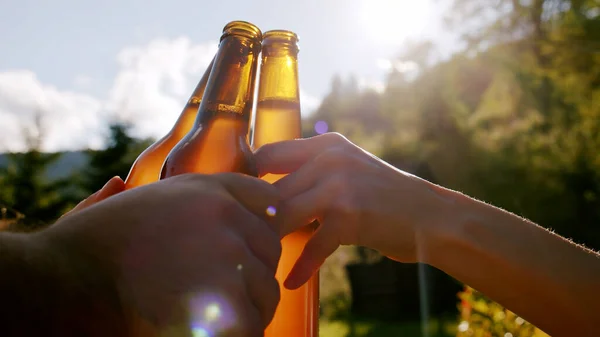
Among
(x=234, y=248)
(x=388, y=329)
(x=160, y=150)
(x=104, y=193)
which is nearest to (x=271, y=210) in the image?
(x=234, y=248)

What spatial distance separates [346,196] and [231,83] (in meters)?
0.34

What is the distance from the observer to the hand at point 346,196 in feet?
3.34

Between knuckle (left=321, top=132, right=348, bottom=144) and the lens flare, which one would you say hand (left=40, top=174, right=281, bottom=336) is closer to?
the lens flare

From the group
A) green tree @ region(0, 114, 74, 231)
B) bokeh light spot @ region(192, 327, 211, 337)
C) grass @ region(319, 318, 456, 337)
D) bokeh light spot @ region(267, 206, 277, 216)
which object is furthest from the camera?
green tree @ region(0, 114, 74, 231)

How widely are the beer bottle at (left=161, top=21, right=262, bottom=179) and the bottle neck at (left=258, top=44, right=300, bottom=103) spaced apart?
147 millimetres

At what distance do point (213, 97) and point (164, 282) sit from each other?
58 centimetres

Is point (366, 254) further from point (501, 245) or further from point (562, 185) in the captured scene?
point (501, 245)

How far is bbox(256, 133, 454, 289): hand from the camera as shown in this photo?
1019 mm

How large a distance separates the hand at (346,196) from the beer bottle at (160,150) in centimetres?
34

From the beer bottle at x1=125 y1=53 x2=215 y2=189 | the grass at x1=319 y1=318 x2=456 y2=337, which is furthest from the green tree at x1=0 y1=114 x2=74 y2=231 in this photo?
the beer bottle at x1=125 y1=53 x2=215 y2=189

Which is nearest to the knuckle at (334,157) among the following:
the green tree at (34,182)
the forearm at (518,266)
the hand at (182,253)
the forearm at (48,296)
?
the forearm at (518,266)

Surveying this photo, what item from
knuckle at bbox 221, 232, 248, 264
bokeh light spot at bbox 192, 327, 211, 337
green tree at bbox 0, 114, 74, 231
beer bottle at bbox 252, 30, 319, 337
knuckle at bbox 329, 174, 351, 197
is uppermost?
beer bottle at bbox 252, 30, 319, 337

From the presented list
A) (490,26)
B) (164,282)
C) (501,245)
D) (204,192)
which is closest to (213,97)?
(204,192)

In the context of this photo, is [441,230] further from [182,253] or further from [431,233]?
[182,253]
